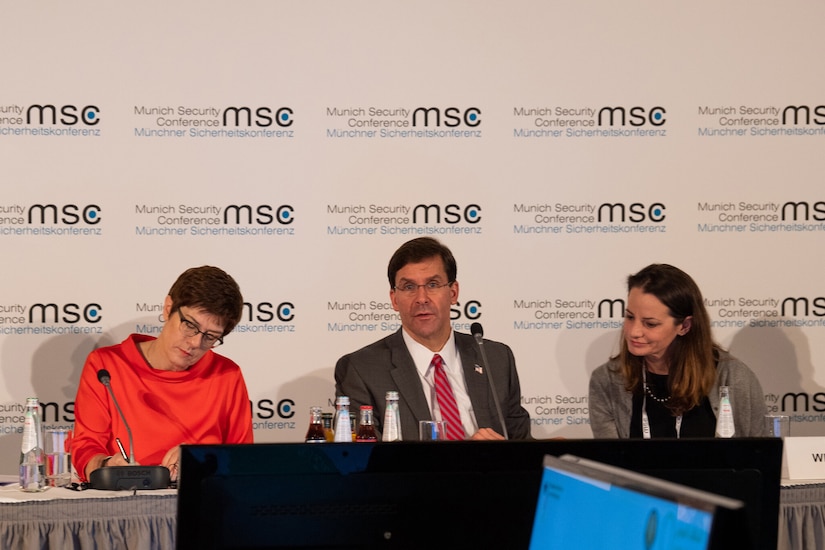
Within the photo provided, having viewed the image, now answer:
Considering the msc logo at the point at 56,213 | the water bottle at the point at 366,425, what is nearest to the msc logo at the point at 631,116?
the water bottle at the point at 366,425

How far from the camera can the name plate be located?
2.77 m

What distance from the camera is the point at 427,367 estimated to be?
3.27 m

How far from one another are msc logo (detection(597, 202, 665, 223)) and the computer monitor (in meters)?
3.10

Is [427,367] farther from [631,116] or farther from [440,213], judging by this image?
[631,116]

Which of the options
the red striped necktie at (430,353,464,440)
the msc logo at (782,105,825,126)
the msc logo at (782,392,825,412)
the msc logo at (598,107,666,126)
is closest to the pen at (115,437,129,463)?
the red striped necktie at (430,353,464,440)

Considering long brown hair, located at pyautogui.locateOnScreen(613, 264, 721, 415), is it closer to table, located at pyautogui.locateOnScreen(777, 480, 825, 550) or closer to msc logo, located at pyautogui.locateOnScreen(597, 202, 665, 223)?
table, located at pyautogui.locateOnScreen(777, 480, 825, 550)

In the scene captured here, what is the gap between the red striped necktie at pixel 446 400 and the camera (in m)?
3.20

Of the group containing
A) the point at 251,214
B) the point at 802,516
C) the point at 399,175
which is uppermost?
the point at 399,175

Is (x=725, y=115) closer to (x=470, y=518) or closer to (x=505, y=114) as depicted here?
(x=505, y=114)

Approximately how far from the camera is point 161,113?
160 inches

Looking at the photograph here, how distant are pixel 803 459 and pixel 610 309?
1528 millimetres

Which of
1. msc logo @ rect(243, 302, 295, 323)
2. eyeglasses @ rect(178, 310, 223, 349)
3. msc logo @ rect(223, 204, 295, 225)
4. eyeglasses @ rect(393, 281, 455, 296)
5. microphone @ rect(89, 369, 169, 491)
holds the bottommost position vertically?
microphone @ rect(89, 369, 169, 491)

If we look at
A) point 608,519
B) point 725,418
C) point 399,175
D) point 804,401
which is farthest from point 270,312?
point 608,519

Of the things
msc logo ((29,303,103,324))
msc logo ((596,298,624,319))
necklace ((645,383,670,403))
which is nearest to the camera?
necklace ((645,383,670,403))
